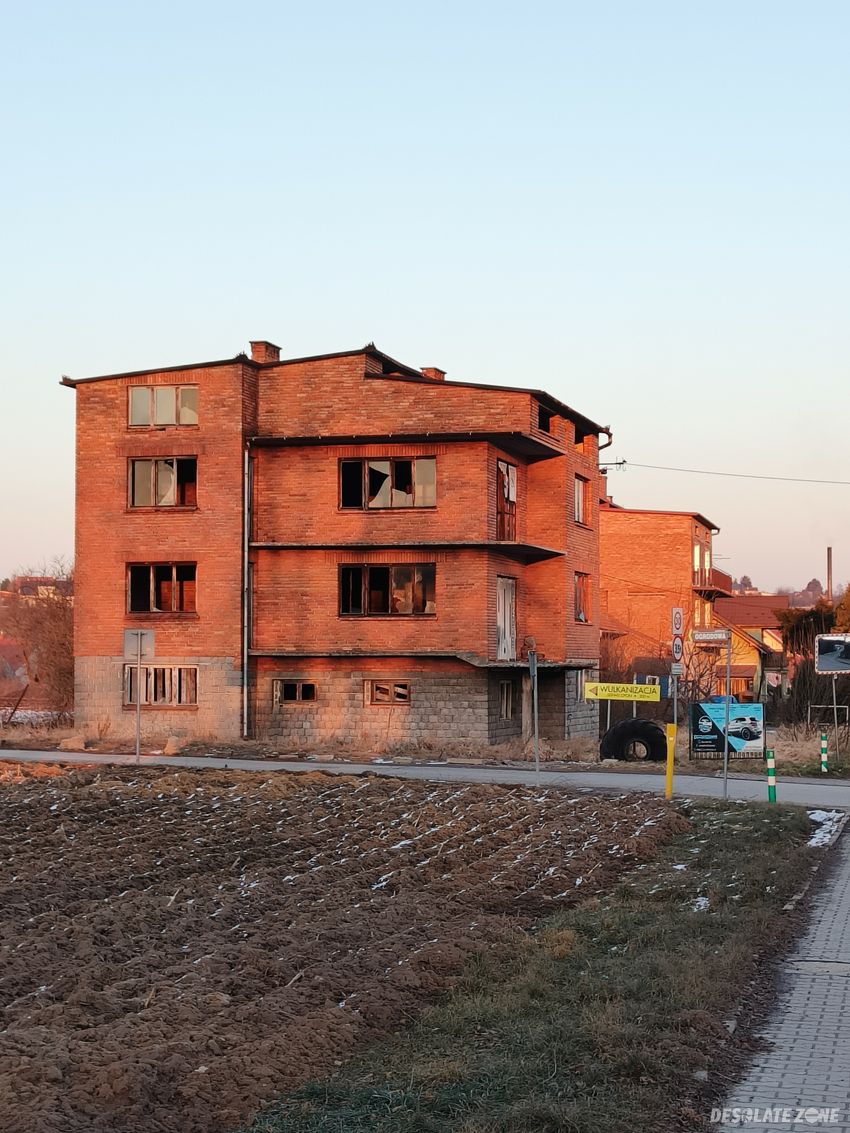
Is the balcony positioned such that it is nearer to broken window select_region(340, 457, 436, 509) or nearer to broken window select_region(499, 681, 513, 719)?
broken window select_region(499, 681, 513, 719)

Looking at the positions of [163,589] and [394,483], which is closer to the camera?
[394,483]

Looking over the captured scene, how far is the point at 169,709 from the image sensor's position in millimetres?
40438

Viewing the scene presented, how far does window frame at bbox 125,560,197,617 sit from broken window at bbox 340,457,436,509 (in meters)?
4.98

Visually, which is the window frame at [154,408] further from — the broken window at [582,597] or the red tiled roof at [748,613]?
the red tiled roof at [748,613]

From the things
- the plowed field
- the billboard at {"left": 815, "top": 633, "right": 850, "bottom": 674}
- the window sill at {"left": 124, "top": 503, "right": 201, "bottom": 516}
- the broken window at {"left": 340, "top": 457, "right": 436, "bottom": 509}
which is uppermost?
the broken window at {"left": 340, "top": 457, "right": 436, "bottom": 509}

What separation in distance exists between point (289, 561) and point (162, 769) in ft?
45.1

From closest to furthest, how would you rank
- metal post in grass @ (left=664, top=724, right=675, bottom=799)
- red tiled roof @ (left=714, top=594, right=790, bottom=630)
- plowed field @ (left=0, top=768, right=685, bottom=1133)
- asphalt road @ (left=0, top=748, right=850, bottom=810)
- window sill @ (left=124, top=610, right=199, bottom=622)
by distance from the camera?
1. plowed field @ (left=0, top=768, right=685, bottom=1133)
2. metal post in grass @ (left=664, top=724, right=675, bottom=799)
3. asphalt road @ (left=0, top=748, right=850, bottom=810)
4. window sill @ (left=124, top=610, right=199, bottom=622)
5. red tiled roof @ (left=714, top=594, right=790, bottom=630)

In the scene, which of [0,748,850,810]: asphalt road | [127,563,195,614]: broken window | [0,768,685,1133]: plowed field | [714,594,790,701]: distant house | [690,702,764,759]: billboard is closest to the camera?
[0,768,685,1133]: plowed field

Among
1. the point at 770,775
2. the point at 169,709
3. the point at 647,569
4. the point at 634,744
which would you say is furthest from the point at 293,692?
the point at 647,569

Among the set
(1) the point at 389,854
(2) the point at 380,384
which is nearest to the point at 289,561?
(2) the point at 380,384

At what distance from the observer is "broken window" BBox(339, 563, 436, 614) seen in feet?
131

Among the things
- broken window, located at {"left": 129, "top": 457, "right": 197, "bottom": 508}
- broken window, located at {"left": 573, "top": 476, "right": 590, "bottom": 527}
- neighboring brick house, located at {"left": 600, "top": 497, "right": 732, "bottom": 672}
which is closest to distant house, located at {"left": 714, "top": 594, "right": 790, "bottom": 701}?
neighboring brick house, located at {"left": 600, "top": 497, "right": 732, "bottom": 672}

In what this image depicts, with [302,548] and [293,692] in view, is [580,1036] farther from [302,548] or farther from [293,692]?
[293,692]

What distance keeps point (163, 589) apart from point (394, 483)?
7.25m
